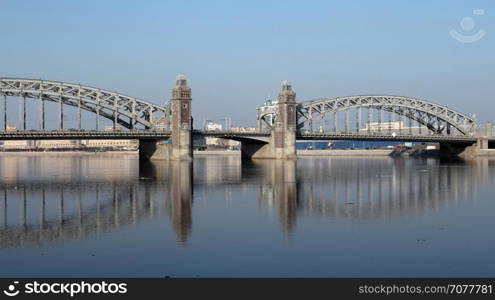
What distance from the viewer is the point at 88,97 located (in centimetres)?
10388

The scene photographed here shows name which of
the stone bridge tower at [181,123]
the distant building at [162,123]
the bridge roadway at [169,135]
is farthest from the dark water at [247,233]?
the distant building at [162,123]

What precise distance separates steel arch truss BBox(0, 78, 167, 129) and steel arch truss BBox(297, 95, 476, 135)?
3186 cm

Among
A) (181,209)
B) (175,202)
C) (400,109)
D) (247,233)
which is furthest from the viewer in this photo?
(400,109)

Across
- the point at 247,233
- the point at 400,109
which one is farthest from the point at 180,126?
the point at 247,233

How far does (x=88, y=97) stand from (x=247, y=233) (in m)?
83.8

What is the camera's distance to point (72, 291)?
15508mm

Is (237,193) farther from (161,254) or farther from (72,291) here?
(72,291)

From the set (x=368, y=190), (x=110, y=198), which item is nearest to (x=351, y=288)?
(x=110, y=198)

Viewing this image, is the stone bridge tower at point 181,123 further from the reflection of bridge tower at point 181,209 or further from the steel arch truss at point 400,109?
the reflection of bridge tower at point 181,209

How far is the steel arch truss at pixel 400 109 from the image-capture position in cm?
12786

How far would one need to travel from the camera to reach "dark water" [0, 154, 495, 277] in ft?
62.3

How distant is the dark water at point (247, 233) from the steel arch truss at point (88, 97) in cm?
5809

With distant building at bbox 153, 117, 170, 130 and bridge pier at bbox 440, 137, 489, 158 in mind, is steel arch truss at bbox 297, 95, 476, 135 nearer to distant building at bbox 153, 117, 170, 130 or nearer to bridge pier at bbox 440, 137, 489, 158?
bridge pier at bbox 440, 137, 489, 158

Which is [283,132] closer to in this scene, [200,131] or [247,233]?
[200,131]
